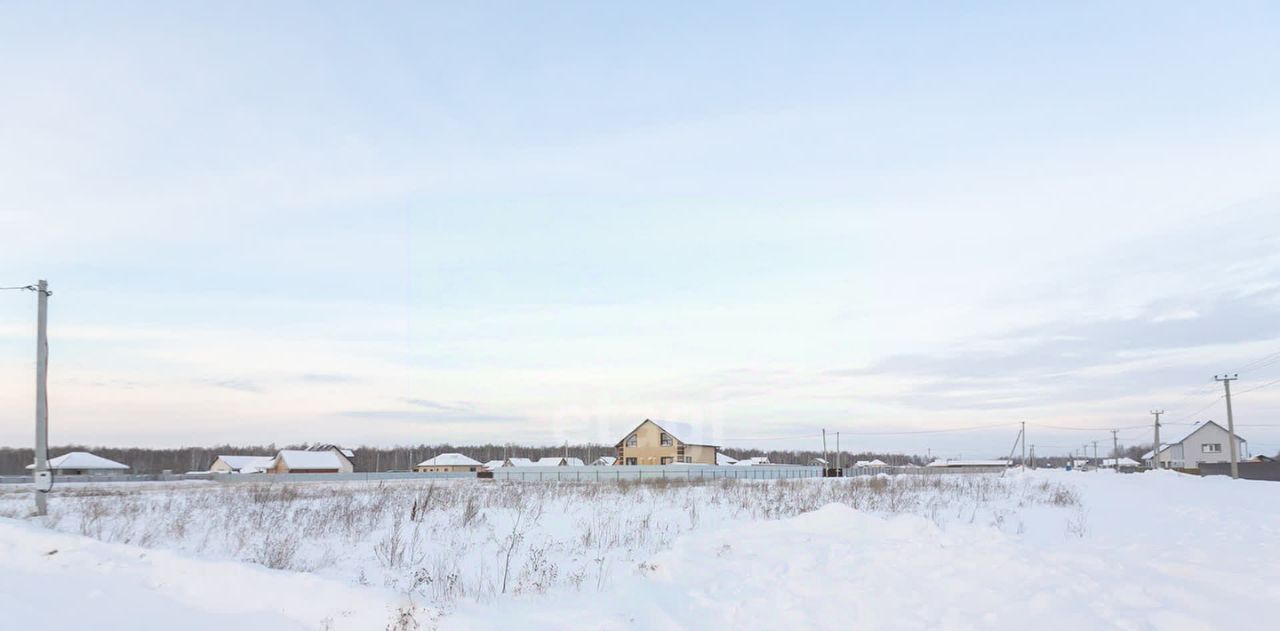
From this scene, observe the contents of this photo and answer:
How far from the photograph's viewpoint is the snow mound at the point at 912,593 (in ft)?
21.9

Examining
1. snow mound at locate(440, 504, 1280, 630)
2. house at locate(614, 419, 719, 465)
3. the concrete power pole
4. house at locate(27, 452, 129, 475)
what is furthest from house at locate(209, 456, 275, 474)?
snow mound at locate(440, 504, 1280, 630)

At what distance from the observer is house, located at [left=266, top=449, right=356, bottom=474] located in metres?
76.7

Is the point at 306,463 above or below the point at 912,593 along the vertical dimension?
below

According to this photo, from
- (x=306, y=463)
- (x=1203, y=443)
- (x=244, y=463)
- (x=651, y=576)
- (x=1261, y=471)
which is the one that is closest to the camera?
(x=651, y=576)

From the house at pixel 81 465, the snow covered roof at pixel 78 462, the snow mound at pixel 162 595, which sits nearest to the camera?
the snow mound at pixel 162 595

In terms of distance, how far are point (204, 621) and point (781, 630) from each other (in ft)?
16.0

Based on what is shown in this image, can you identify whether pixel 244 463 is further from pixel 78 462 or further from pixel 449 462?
pixel 449 462

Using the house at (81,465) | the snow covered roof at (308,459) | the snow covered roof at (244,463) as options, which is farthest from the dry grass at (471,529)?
the snow covered roof at (244,463)

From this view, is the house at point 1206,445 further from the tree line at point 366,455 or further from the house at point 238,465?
the house at point 238,465

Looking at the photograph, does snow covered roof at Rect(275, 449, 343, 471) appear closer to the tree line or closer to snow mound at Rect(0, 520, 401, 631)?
the tree line

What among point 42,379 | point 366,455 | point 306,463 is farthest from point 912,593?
point 366,455

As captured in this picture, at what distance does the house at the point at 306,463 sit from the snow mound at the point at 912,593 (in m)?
76.5

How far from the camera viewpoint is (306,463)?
77.9 meters

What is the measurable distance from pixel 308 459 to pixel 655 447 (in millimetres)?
39167
